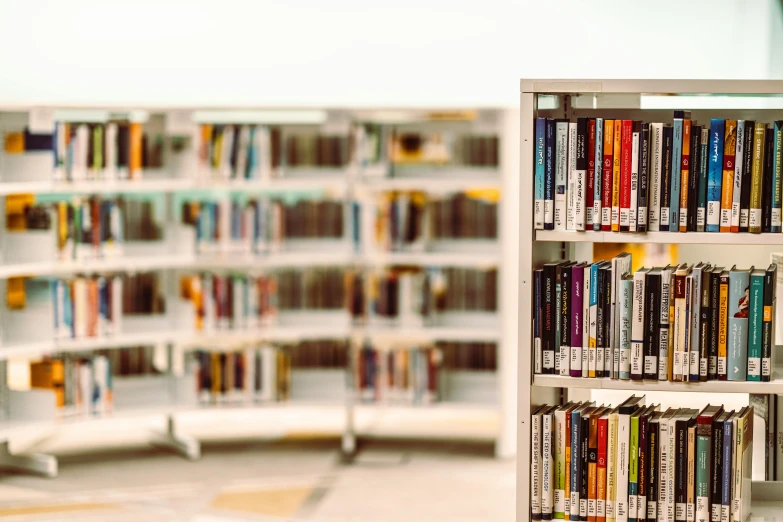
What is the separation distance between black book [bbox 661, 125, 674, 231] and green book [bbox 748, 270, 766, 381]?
254mm

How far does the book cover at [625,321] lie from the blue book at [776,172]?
1.24 ft

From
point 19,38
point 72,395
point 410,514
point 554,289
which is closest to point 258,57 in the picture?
point 19,38

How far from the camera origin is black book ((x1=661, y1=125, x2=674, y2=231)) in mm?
2680

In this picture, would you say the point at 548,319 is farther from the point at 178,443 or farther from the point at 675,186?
the point at 178,443

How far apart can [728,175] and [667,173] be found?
147 mm

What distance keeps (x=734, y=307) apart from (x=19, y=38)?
5089mm

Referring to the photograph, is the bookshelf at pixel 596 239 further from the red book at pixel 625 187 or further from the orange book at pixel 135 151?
the orange book at pixel 135 151

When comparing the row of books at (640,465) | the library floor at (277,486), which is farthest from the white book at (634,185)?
the library floor at (277,486)

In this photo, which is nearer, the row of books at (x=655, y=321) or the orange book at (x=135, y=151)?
the row of books at (x=655, y=321)

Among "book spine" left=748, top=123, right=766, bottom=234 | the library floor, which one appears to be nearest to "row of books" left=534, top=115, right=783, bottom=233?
"book spine" left=748, top=123, right=766, bottom=234

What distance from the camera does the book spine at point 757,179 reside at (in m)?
A: 2.66

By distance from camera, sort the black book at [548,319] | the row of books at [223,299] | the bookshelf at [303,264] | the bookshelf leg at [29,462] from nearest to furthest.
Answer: the black book at [548,319], the bookshelf leg at [29,462], the bookshelf at [303,264], the row of books at [223,299]

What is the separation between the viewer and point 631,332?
2.75 metres

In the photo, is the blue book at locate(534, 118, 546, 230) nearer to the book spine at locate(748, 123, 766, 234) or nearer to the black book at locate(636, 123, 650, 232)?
the black book at locate(636, 123, 650, 232)
